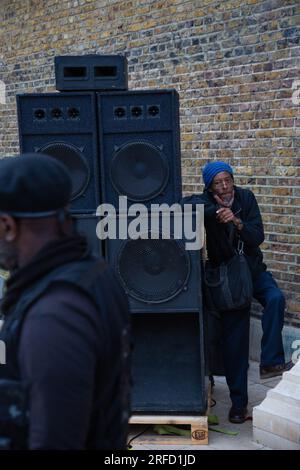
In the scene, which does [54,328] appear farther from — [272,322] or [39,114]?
[272,322]

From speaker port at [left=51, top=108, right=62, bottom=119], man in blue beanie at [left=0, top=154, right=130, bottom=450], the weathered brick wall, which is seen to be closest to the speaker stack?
speaker port at [left=51, top=108, right=62, bottom=119]

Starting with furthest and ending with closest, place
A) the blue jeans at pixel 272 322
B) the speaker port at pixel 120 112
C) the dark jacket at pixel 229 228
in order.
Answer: the blue jeans at pixel 272 322
the dark jacket at pixel 229 228
the speaker port at pixel 120 112

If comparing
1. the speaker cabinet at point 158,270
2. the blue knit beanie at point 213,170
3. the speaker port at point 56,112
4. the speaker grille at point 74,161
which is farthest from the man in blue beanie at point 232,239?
the speaker port at point 56,112

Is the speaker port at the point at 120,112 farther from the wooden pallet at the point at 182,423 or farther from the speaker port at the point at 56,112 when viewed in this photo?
the wooden pallet at the point at 182,423

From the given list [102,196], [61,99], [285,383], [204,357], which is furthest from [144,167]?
[285,383]

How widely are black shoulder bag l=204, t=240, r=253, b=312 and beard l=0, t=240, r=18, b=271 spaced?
2423 millimetres

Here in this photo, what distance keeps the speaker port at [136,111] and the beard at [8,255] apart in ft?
7.57

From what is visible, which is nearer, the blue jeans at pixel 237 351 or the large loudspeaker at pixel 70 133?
the large loudspeaker at pixel 70 133

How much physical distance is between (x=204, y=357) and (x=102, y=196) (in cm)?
113

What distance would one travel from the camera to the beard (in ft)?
5.44

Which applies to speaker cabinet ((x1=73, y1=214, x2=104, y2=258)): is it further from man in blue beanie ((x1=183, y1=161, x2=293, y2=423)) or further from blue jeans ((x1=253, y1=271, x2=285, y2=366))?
blue jeans ((x1=253, y1=271, x2=285, y2=366))

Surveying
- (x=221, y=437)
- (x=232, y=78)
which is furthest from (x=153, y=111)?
(x=221, y=437)

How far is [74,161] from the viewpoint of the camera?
12.9 ft

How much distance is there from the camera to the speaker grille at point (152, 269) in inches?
150
